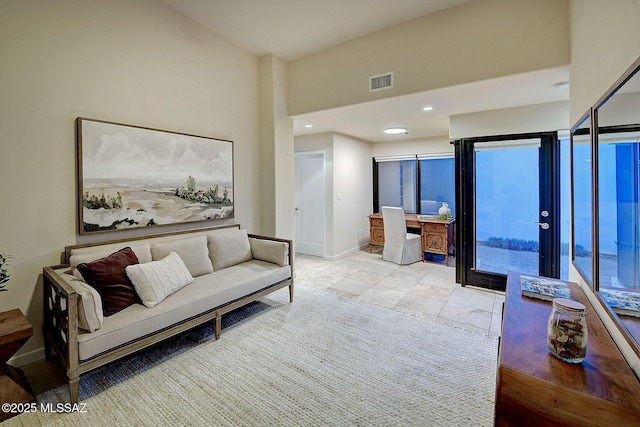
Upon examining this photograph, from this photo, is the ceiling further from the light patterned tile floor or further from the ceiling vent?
the light patterned tile floor

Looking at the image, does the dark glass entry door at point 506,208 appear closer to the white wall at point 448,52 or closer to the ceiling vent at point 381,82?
the white wall at point 448,52

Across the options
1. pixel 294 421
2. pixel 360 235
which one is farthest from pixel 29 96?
pixel 360 235

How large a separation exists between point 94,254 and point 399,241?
4289 millimetres

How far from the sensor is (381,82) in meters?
3.40

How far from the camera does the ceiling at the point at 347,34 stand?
291cm

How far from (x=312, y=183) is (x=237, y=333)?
361 cm

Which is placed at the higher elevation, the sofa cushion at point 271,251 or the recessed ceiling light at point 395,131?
the recessed ceiling light at point 395,131

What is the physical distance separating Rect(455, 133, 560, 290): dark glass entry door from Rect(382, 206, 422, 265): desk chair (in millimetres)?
1121

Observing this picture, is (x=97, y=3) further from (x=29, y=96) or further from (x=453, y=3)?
(x=453, y=3)

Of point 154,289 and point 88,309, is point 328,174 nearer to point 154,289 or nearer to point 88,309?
point 154,289

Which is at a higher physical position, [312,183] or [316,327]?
[312,183]

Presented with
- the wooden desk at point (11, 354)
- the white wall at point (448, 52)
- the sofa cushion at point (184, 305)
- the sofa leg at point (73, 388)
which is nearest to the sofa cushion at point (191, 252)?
the sofa cushion at point (184, 305)

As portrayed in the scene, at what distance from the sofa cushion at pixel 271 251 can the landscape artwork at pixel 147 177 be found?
559mm

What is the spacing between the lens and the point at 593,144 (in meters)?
1.57
